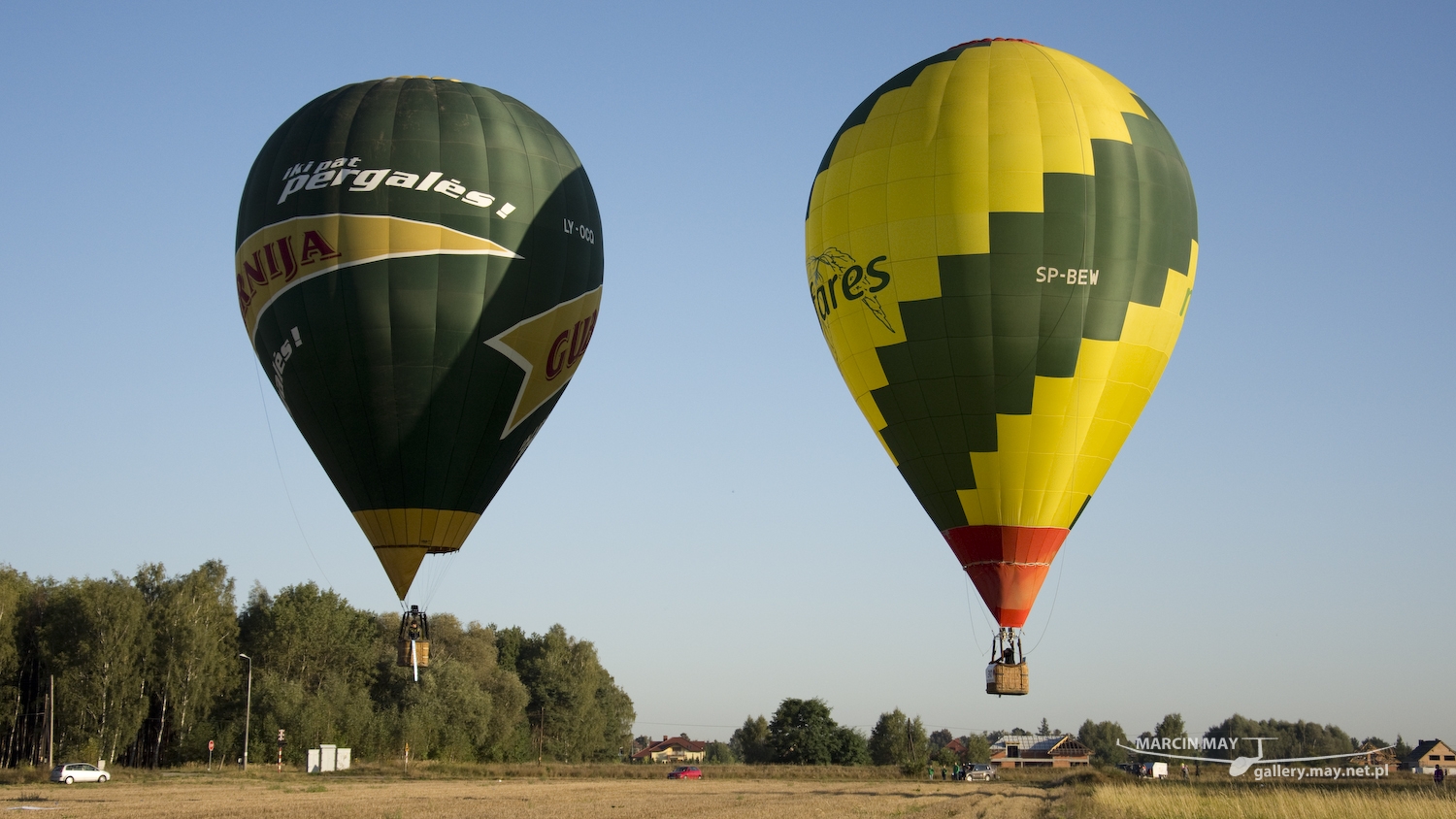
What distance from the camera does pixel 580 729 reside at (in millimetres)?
77438

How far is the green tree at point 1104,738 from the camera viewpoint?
139 meters

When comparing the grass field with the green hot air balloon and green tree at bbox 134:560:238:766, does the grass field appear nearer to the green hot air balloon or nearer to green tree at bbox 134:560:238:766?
the green hot air balloon

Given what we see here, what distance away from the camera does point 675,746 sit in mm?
146250

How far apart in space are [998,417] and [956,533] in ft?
6.66

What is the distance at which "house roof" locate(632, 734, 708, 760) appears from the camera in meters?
144

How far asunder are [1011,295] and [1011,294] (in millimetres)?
15

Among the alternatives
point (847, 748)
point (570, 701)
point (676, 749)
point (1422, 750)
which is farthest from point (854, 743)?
point (676, 749)

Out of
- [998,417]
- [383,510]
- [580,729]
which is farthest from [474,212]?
[580,729]

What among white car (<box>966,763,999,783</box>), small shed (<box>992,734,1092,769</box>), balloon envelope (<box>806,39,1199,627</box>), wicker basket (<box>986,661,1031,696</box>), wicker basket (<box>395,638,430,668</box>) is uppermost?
balloon envelope (<box>806,39,1199,627</box>)

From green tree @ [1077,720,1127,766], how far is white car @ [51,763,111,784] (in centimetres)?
11863

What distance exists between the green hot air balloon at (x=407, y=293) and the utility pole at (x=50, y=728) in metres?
31.9

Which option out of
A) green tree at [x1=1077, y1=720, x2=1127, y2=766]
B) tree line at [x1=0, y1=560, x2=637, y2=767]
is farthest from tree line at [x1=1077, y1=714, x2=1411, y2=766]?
tree line at [x1=0, y1=560, x2=637, y2=767]

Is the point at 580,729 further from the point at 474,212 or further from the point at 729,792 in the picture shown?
the point at 474,212

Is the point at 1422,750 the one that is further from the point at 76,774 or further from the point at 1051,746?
the point at 76,774
